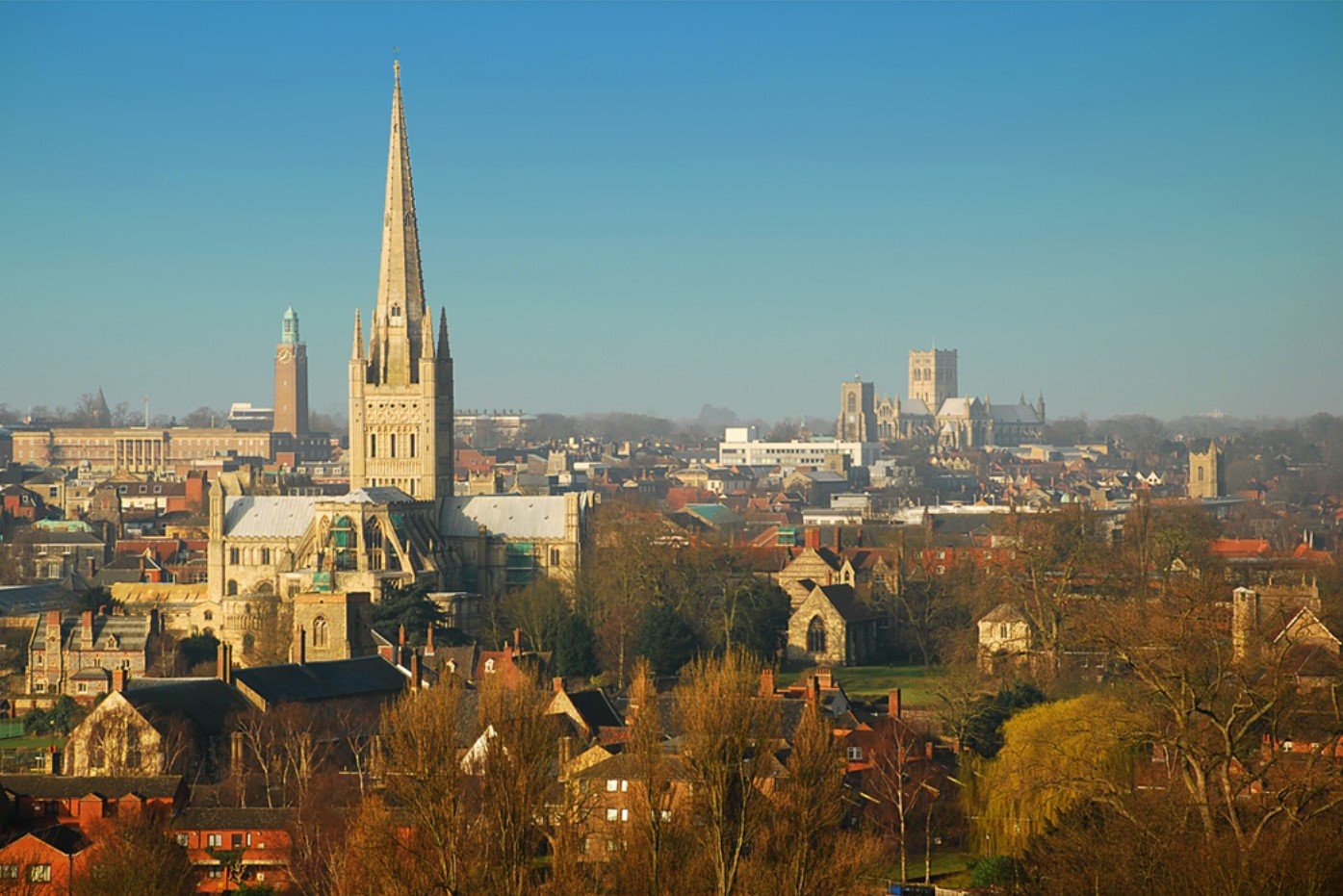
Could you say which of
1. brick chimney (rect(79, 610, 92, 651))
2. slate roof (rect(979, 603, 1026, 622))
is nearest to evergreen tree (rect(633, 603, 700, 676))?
slate roof (rect(979, 603, 1026, 622))

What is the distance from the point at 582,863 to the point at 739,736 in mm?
3317

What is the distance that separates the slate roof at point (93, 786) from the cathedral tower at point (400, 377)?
2020 inches

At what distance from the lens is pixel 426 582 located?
298 ft

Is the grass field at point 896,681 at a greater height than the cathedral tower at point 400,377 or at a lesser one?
lesser

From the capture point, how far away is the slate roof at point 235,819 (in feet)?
164

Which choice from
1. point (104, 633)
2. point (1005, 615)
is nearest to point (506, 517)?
point (104, 633)

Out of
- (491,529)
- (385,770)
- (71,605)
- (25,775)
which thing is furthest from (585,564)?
(385,770)

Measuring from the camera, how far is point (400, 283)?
346ft

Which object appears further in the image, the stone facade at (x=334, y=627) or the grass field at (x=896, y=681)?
the stone facade at (x=334, y=627)

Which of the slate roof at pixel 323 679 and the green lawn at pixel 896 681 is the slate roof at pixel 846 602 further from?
the slate roof at pixel 323 679

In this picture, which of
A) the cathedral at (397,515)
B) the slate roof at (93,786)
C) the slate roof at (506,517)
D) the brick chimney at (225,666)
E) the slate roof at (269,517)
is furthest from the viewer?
the slate roof at (269,517)

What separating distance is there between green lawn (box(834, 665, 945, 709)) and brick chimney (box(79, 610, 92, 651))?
2173 cm

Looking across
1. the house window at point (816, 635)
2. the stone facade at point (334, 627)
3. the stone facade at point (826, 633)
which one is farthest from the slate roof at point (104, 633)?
the house window at point (816, 635)

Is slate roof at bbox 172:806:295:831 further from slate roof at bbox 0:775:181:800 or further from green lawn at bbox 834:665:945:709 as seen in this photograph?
green lawn at bbox 834:665:945:709
